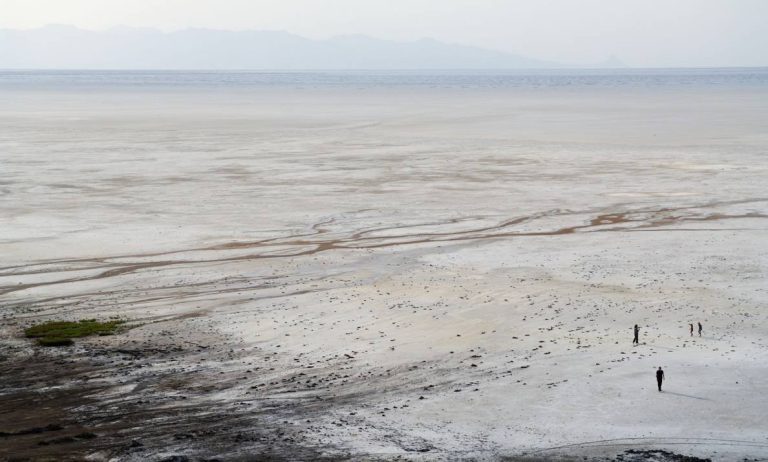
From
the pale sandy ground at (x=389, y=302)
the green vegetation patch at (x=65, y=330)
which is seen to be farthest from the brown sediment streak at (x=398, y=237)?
the green vegetation patch at (x=65, y=330)

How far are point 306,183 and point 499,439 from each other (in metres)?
38.9

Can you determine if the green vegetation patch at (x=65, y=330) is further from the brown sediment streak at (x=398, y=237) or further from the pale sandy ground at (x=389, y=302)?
the brown sediment streak at (x=398, y=237)

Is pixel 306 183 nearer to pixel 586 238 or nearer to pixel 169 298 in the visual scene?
pixel 586 238

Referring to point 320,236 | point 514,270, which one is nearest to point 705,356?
point 514,270

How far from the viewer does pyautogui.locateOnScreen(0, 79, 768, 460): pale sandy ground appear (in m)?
23.0

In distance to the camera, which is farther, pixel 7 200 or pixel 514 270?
pixel 7 200

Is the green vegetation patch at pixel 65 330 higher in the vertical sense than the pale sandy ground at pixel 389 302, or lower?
higher

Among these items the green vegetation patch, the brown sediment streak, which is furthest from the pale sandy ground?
the green vegetation patch

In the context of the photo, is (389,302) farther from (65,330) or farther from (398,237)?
(398,237)

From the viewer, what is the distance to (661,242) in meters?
42.5

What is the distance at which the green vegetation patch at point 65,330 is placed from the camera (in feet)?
95.8

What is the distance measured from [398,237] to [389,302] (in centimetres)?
1070

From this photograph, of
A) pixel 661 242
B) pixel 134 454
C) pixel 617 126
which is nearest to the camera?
pixel 134 454

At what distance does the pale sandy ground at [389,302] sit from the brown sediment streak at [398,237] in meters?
0.19
